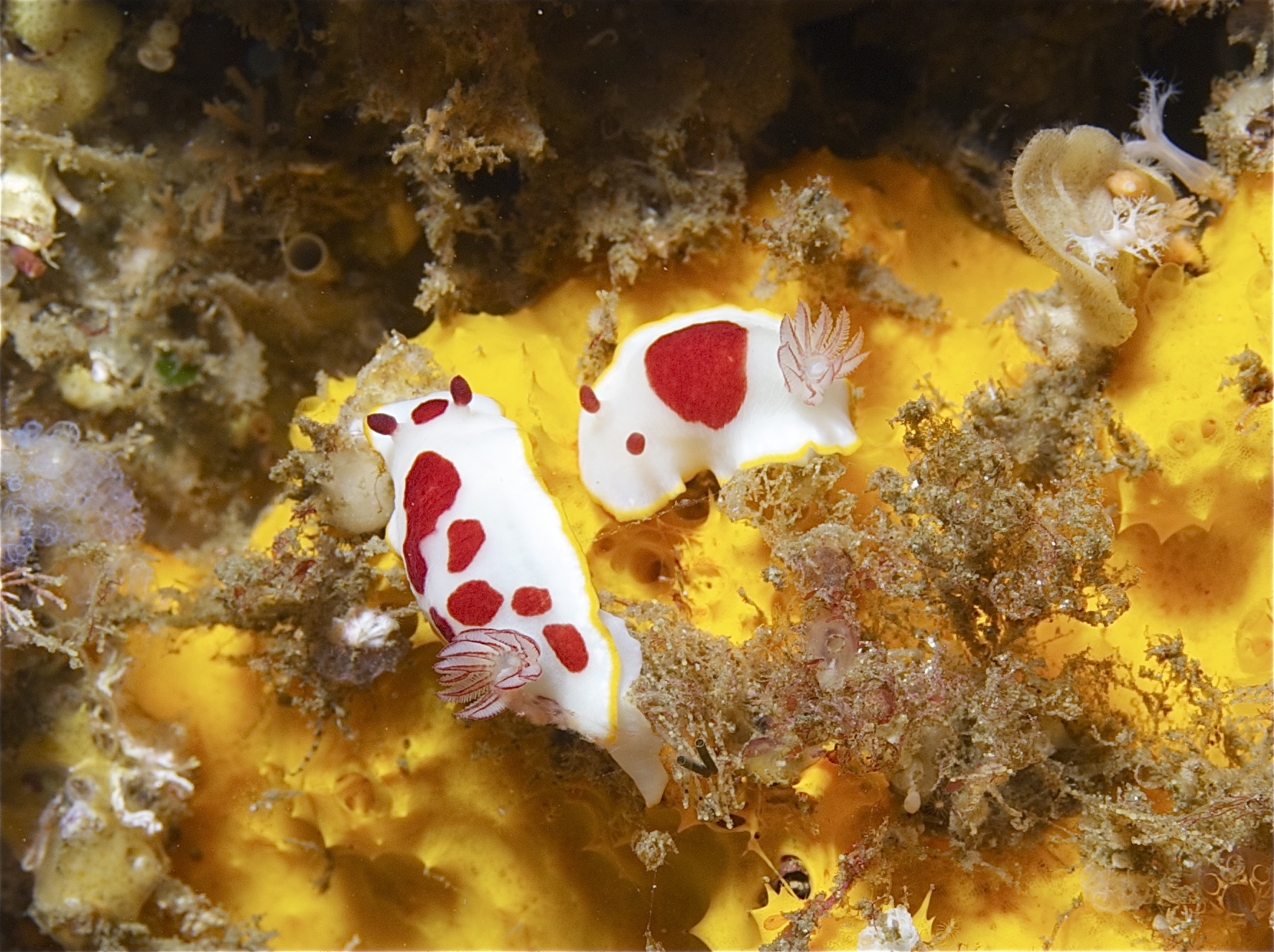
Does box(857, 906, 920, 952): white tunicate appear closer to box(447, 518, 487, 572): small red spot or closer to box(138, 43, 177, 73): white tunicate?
box(447, 518, 487, 572): small red spot

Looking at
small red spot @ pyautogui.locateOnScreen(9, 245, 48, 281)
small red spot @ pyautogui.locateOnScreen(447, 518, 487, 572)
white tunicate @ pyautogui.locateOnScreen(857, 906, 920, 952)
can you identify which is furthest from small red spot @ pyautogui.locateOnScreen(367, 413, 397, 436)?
white tunicate @ pyautogui.locateOnScreen(857, 906, 920, 952)

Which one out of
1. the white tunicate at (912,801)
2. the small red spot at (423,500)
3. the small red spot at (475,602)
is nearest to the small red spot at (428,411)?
the small red spot at (423,500)

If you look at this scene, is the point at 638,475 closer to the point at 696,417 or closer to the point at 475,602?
the point at 696,417

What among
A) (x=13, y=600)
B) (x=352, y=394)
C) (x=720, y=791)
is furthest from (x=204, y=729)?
(x=720, y=791)

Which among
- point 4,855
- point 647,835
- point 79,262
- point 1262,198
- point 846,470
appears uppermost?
point 1262,198

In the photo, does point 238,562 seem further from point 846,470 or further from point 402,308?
point 846,470

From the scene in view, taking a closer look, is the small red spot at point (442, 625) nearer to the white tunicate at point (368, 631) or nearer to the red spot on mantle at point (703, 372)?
the white tunicate at point (368, 631)

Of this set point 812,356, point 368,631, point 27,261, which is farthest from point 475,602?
point 27,261
